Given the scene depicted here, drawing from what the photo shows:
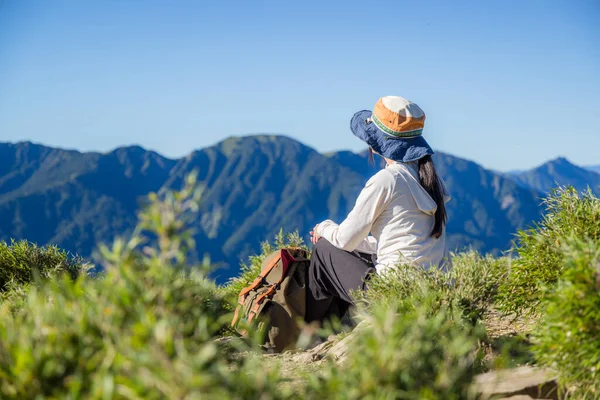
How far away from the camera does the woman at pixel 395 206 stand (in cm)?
471

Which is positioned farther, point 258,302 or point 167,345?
point 258,302

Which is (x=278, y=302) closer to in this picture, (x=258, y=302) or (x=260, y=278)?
(x=258, y=302)

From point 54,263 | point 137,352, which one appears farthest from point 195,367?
point 54,263

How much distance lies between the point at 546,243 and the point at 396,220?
1197 millimetres

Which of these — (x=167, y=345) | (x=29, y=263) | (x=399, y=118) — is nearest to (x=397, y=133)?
(x=399, y=118)

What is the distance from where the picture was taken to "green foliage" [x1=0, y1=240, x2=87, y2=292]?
658 cm

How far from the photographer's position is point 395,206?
4.75m

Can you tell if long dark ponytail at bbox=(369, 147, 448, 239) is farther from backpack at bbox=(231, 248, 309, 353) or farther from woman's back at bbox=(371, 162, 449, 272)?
backpack at bbox=(231, 248, 309, 353)

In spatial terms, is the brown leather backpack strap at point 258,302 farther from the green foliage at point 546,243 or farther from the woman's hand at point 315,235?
the green foliage at point 546,243

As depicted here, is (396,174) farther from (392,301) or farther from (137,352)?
(137,352)

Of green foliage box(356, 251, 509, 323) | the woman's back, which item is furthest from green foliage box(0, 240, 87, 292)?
green foliage box(356, 251, 509, 323)

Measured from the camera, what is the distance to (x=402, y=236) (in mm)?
4824

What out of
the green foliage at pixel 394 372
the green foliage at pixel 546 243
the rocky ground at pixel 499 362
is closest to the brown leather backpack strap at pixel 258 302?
the rocky ground at pixel 499 362

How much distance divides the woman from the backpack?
625mm
